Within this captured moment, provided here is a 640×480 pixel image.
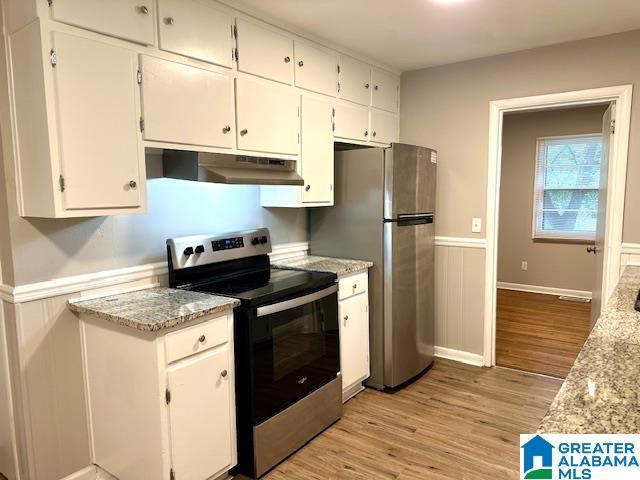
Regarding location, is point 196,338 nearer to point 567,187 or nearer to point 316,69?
point 316,69

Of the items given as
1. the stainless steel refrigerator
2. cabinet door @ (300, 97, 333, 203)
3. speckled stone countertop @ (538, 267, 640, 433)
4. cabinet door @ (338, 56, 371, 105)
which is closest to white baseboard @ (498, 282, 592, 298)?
the stainless steel refrigerator

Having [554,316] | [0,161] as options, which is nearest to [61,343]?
[0,161]

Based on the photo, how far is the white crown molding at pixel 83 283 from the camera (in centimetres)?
189

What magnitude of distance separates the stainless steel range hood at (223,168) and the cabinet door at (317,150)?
28 cm

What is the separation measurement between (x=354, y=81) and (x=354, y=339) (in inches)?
73.0

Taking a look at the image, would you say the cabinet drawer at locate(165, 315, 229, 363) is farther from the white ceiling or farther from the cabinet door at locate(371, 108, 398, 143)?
the cabinet door at locate(371, 108, 398, 143)

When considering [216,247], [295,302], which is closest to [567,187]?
[295,302]

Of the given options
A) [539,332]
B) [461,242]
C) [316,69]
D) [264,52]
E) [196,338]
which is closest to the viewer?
[196,338]

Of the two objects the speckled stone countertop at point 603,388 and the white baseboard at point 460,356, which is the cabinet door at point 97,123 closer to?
the speckled stone countertop at point 603,388

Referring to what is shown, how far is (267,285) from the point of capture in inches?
94.0

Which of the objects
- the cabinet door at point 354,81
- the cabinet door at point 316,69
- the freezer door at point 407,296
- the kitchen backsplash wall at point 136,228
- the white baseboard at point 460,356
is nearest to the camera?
the kitchen backsplash wall at point 136,228

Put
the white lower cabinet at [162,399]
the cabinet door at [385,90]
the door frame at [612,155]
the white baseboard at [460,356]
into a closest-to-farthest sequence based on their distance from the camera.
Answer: the white lower cabinet at [162,399], the door frame at [612,155], the cabinet door at [385,90], the white baseboard at [460,356]

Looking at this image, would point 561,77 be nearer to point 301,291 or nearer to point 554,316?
point 301,291

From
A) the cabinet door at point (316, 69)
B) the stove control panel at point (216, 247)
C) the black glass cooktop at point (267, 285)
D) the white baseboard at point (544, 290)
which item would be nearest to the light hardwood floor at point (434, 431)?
the black glass cooktop at point (267, 285)
